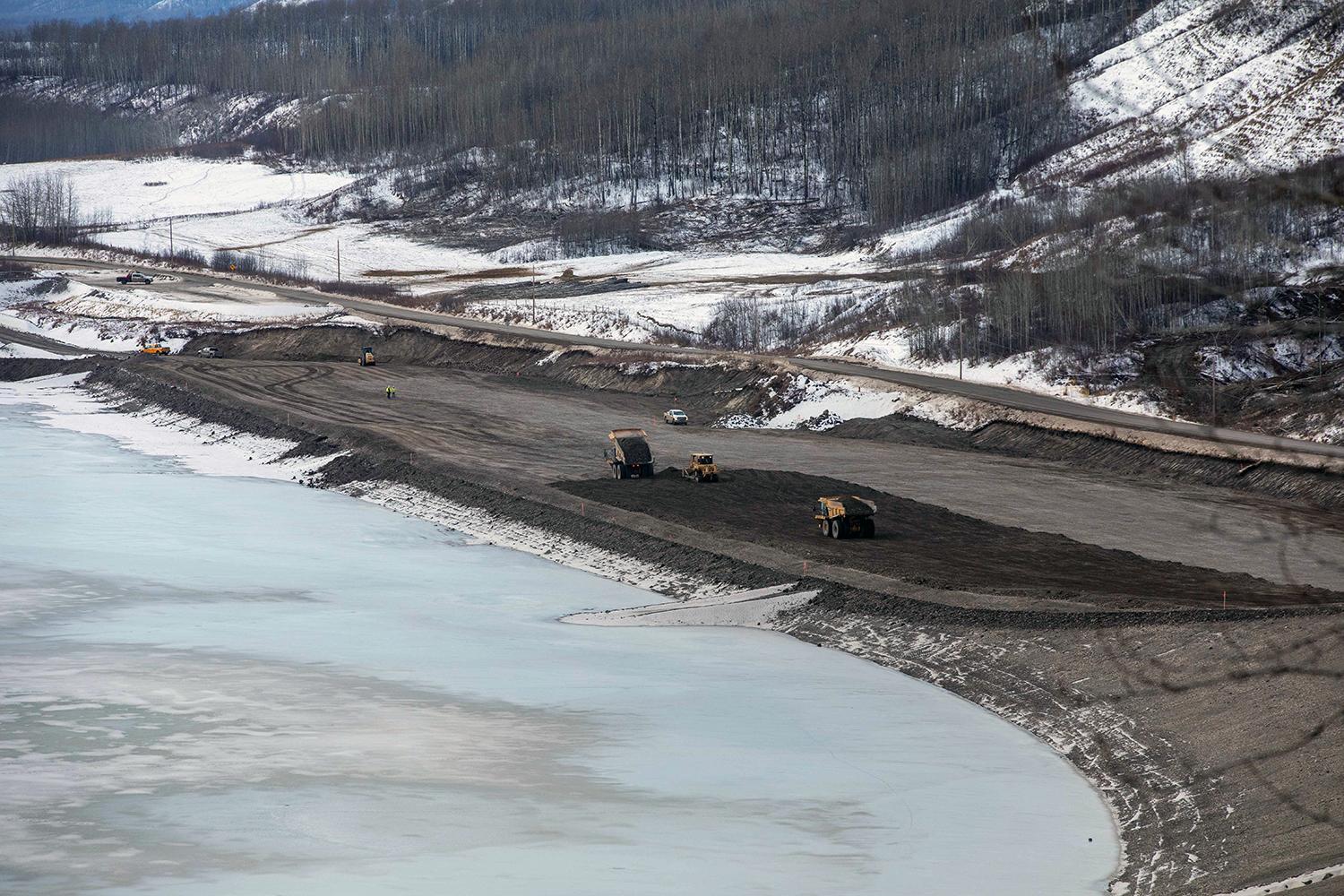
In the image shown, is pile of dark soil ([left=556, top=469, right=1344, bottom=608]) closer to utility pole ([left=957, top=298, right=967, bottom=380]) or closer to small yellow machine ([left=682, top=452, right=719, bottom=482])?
small yellow machine ([left=682, top=452, right=719, bottom=482])

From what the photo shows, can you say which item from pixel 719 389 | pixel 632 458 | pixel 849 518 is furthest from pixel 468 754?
pixel 719 389

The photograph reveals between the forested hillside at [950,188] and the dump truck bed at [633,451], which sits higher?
the forested hillside at [950,188]

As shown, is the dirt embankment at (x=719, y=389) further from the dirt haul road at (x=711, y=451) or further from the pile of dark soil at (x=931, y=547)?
the pile of dark soil at (x=931, y=547)

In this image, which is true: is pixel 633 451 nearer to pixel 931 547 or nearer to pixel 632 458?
→ pixel 632 458

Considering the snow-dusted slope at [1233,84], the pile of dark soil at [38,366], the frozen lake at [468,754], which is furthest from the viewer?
the pile of dark soil at [38,366]

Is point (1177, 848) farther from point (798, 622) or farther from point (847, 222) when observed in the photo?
point (847, 222)

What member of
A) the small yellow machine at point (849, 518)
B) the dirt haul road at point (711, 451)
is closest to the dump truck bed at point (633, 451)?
the dirt haul road at point (711, 451)
